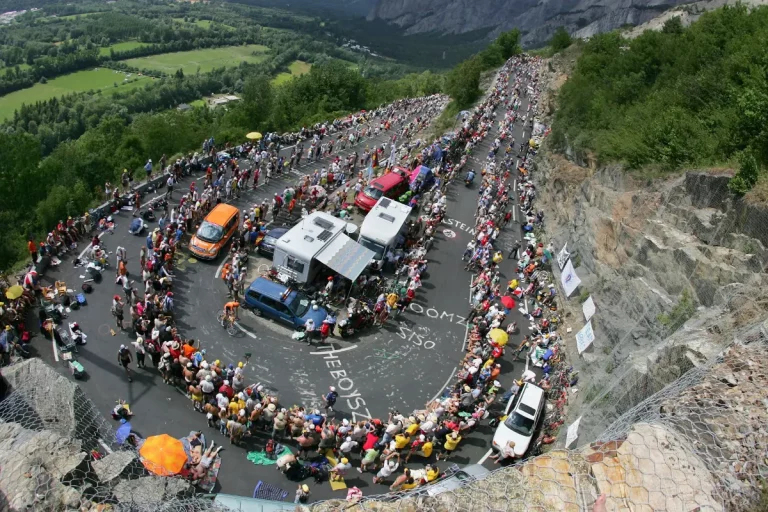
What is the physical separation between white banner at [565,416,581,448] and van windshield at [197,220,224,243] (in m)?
19.3

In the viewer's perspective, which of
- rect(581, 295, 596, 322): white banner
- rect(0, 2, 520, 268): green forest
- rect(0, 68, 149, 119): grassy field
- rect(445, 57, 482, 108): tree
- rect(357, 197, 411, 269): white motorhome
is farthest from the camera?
rect(0, 68, 149, 119): grassy field

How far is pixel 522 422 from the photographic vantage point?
18578mm

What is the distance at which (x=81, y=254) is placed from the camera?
25.1 metres

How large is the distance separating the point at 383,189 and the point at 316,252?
1111 cm

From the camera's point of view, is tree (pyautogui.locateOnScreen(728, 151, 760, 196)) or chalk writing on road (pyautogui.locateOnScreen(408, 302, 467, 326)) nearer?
tree (pyautogui.locateOnScreen(728, 151, 760, 196))

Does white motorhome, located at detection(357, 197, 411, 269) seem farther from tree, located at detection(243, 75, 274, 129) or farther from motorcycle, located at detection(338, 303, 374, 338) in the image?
tree, located at detection(243, 75, 274, 129)

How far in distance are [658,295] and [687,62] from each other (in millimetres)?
19093

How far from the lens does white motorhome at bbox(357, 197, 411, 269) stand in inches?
1068

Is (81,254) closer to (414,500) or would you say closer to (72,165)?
(414,500)

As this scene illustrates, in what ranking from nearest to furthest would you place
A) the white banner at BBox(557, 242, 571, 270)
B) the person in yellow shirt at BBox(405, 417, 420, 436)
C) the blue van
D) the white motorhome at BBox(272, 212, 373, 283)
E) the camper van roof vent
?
the person in yellow shirt at BBox(405, 417, 420, 436), the blue van, the white motorhome at BBox(272, 212, 373, 283), the camper van roof vent, the white banner at BBox(557, 242, 571, 270)

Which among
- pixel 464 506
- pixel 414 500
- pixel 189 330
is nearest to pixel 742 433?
pixel 464 506

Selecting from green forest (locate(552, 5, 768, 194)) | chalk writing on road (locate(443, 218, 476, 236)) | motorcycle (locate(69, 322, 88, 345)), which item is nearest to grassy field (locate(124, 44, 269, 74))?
chalk writing on road (locate(443, 218, 476, 236))

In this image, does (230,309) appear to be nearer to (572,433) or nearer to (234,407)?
(234,407)

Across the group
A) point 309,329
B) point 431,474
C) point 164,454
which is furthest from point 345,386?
point 164,454
